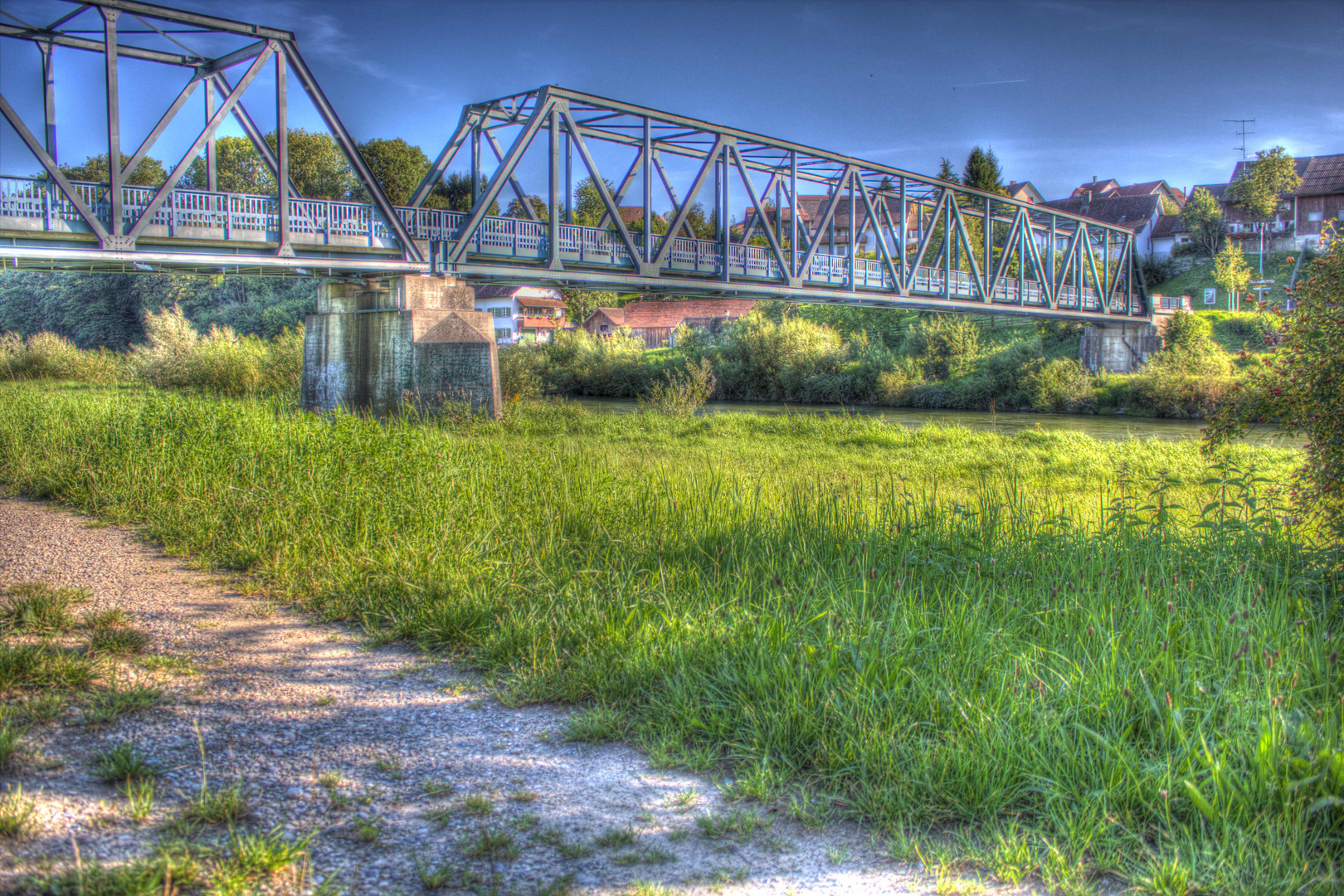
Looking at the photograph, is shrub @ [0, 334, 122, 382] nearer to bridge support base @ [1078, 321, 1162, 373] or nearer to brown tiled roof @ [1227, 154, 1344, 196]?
bridge support base @ [1078, 321, 1162, 373]

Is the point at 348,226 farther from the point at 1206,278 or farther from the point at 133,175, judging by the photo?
the point at 1206,278

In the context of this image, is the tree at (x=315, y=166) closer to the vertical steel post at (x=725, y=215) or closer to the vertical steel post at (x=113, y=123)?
the vertical steel post at (x=725, y=215)

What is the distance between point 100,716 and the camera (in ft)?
14.1

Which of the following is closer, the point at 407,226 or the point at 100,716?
the point at 100,716

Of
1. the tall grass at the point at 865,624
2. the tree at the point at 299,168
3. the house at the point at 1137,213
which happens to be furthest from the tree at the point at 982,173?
the tall grass at the point at 865,624

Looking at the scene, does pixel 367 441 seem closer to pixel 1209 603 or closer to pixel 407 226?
pixel 1209 603

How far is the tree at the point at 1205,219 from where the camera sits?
253 feet

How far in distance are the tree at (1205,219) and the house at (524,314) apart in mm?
62936

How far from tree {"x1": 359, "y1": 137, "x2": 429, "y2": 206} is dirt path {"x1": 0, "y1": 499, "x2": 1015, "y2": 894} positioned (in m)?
53.7

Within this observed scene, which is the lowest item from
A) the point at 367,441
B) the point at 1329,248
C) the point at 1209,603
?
the point at 1209,603

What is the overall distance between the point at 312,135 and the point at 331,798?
2516 inches

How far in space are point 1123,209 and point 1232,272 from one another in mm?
33010

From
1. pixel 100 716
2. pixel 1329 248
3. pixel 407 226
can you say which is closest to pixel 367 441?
pixel 100 716

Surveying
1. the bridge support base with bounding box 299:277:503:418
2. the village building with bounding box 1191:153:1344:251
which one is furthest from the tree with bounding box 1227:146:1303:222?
the bridge support base with bounding box 299:277:503:418
